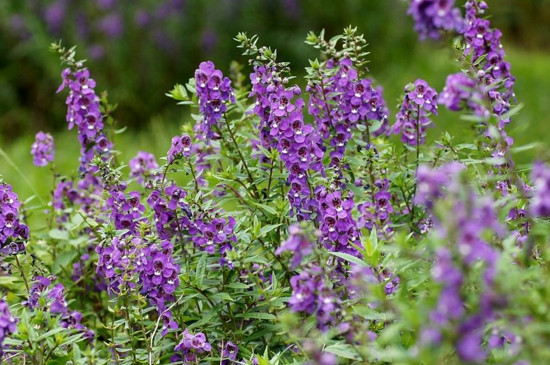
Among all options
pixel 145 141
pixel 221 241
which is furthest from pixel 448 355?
pixel 145 141

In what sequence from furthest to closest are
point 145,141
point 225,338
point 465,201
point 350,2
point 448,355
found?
point 350,2 → point 145,141 → point 225,338 → point 448,355 → point 465,201

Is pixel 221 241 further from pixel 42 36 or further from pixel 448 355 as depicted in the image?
pixel 42 36

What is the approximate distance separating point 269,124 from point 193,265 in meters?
0.47

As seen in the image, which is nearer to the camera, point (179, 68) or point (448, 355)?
point (448, 355)

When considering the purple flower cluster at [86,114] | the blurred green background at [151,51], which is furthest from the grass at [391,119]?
the purple flower cluster at [86,114]

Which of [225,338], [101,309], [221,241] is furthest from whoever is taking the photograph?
[101,309]

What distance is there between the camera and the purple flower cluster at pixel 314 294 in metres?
1.68

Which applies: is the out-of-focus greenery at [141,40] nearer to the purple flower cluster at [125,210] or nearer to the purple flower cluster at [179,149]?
the purple flower cluster at [125,210]

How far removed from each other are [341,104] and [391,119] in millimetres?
3733

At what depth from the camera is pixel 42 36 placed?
6.91m

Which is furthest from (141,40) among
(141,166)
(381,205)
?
(381,205)

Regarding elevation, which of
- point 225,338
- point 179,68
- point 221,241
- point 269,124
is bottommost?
point 225,338

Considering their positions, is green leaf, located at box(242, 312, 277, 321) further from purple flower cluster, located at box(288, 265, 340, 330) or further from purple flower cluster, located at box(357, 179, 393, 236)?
purple flower cluster, located at box(288, 265, 340, 330)

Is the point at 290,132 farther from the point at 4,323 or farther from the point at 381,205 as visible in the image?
the point at 4,323
